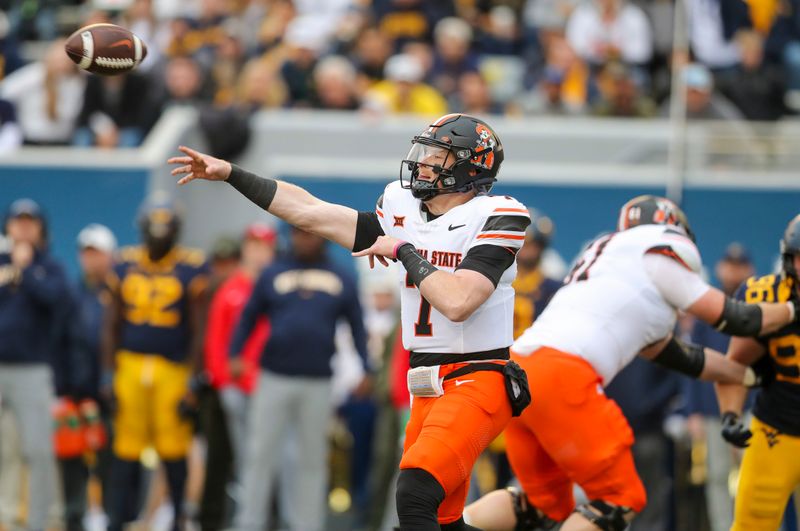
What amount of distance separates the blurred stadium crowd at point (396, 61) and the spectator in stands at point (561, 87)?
0.01 metres

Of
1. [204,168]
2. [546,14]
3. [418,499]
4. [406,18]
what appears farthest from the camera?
[546,14]

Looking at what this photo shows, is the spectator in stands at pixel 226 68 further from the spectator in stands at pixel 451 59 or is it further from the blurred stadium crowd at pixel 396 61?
the spectator in stands at pixel 451 59

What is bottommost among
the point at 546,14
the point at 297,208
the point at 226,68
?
the point at 297,208

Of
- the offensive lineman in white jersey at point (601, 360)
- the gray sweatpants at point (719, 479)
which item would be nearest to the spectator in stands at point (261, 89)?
the gray sweatpants at point (719, 479)

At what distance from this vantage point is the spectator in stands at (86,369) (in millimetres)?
9922

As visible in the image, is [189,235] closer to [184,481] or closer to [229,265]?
[229,265]

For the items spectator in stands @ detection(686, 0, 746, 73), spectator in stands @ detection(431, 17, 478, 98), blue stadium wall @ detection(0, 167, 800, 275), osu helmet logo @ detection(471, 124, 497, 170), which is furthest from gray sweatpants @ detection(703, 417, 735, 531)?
spectator in stands @ detection(686, 0, 746, 73)

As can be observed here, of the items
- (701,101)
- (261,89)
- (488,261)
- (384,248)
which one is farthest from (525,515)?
(261,89)

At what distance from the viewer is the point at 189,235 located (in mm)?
12320

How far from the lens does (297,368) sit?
9578 mm

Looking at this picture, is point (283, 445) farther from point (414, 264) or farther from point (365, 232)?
point (414, 264)

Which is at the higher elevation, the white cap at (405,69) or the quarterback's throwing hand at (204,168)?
the white cap at (405,69)

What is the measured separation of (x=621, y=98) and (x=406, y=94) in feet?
6.47

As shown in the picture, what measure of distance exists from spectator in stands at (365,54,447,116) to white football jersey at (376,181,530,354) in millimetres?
6520
